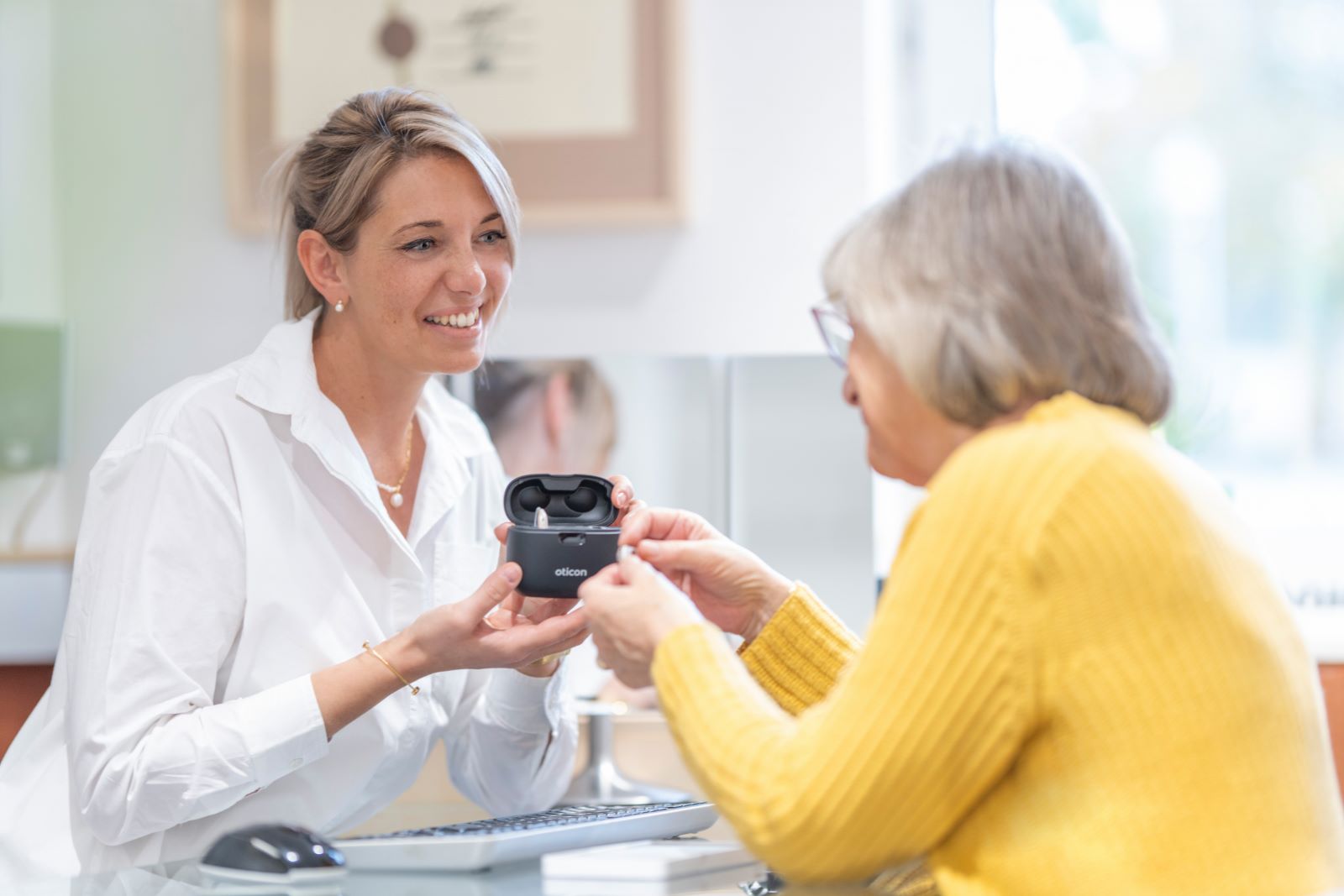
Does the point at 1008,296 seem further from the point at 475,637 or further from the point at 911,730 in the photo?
the point at 475,637

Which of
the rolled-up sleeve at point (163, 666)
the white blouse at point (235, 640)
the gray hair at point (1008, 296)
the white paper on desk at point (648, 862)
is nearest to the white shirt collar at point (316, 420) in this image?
the white blouse at point (235, 640)

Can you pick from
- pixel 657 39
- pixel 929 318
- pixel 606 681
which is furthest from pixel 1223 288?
pixel 929 318

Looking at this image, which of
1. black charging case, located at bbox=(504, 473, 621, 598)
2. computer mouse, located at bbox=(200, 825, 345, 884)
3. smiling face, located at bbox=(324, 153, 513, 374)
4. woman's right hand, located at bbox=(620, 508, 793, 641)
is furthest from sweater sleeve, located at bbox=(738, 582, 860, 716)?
smiling face, located at bbox=(324, 153, 513, 374)

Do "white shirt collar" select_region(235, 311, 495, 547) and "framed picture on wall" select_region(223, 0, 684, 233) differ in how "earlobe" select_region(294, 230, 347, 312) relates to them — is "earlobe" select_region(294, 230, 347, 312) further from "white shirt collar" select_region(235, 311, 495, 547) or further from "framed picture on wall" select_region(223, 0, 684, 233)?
"framed picture on wall" select_region(223, 0, 684, 233)

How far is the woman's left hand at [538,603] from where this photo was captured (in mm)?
1451

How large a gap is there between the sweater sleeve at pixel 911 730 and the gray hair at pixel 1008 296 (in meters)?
0.11

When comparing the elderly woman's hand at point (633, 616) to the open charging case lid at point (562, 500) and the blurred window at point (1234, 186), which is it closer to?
the open charging case lid at point (562, 500)

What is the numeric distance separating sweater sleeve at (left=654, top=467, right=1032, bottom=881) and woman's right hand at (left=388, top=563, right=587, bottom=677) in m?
0.51

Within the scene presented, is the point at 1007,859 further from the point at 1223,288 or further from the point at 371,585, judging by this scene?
the point at 1223,288

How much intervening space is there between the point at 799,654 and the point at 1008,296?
475 mm

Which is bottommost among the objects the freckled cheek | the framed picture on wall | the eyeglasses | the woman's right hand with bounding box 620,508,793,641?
the woman's right hand with bounding box 620,508,793,641

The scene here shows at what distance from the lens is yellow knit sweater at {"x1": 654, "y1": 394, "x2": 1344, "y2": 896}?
0.88 meters

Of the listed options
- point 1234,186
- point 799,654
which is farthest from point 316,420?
point 1234,186

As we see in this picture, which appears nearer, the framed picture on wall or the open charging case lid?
the open charging case lid
